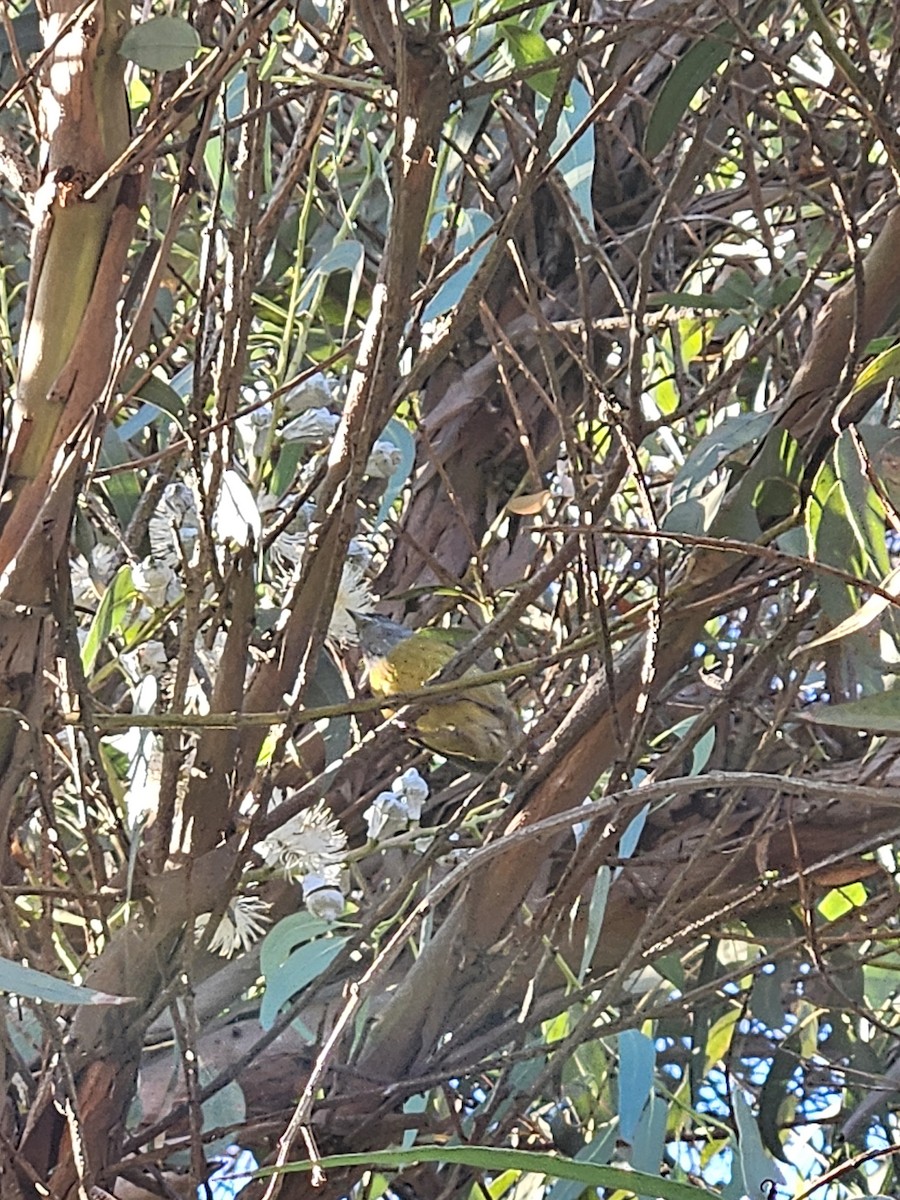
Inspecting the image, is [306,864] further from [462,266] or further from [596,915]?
[462,266]

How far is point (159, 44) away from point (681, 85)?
31cm

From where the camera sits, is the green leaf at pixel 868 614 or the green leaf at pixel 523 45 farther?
the green leaf at pixel 523 45

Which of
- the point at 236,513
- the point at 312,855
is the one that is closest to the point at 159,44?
the point at 236,513

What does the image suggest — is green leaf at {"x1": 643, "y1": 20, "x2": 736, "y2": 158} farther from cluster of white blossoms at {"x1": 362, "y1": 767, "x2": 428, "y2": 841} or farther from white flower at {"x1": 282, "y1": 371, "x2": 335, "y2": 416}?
cluster of white blossoms at {"x1": 362, "y1": 767, "x2": 428, "y2": 841}

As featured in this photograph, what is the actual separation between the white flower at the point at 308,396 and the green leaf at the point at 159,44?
7.7 inches

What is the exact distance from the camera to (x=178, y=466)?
0.91 metres

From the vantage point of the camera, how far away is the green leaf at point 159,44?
506 millimetres

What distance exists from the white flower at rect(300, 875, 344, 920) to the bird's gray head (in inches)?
6.8

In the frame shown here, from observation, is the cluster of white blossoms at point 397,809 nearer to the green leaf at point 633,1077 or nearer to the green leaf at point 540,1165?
the green leaf at point 633,1077

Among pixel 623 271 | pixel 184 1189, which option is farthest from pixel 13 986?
pixel 623 271

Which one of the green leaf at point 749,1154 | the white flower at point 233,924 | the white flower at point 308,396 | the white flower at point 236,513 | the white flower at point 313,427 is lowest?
the green leaf at point 749,1154

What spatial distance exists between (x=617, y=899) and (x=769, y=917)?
0.37 feet

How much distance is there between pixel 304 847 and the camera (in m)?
0.71

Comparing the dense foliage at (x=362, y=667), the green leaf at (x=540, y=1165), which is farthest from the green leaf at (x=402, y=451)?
the green leaf at (x=540, y=1165)
